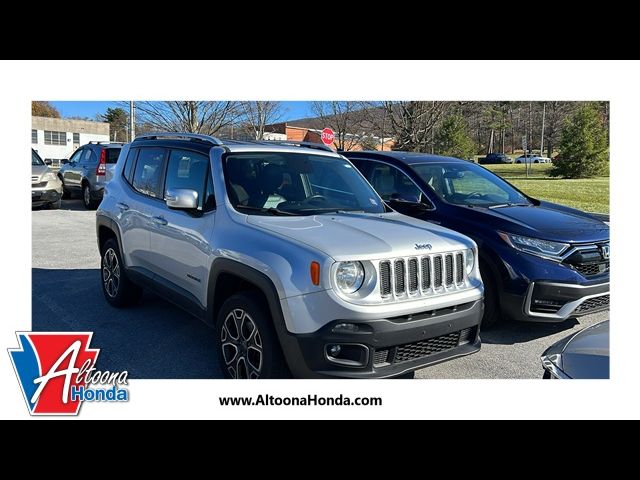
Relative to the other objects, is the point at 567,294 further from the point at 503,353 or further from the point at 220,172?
the point at 220,172

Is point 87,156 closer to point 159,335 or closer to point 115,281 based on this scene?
point 115,281

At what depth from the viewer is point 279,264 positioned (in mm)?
3166

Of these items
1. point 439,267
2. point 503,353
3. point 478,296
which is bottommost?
point 503,353

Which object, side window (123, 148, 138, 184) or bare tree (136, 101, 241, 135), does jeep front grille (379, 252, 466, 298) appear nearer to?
side window (123, 148, 138, 184)

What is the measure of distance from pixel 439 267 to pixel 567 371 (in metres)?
1.01

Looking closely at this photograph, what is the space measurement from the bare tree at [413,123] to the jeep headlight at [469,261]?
15.1 metres

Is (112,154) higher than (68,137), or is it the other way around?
(68,137)

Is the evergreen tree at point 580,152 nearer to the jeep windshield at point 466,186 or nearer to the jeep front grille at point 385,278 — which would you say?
the jeep windshield at point 466,186

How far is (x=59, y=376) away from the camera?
3.31 meters

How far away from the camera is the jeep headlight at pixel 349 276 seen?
3.06 metres

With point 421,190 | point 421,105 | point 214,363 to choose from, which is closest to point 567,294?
point 421,190

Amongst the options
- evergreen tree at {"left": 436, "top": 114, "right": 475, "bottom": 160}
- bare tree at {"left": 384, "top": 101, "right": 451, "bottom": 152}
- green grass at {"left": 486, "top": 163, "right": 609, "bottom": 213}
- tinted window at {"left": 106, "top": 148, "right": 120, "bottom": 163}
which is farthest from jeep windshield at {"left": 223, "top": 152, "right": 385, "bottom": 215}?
evergreen tree at {"left": 436, "top": 114, "right": 475, "bottom": 160}

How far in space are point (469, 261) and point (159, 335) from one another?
9.78 ft

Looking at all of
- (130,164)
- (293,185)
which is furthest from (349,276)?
(130,164)
